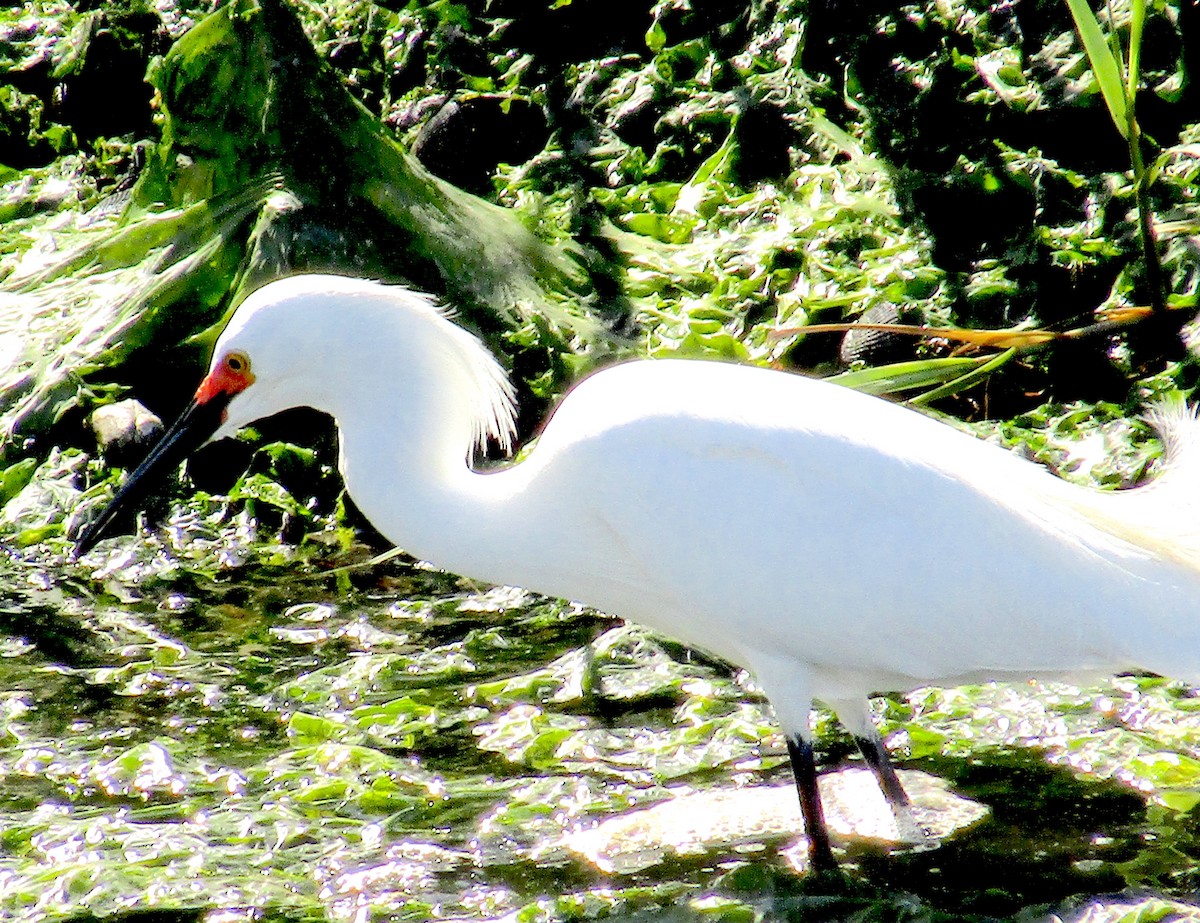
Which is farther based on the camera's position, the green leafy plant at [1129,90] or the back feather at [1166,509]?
the green leafy plant at [1129,90]

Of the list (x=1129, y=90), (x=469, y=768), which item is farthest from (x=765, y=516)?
(x=1129, y=90)

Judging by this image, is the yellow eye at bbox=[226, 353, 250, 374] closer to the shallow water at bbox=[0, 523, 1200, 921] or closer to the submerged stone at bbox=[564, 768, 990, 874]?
the shallow water at bbox=[0, 523, 1200, 921]

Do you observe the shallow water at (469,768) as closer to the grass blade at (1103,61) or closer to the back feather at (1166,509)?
the back feather at (1166,509)

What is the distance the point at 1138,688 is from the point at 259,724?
268 cm

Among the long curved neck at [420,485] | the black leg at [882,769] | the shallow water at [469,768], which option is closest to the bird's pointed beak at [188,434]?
the long curved neck at [420,485]

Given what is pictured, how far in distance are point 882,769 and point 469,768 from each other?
1211 mm

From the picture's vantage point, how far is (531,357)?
6590mm

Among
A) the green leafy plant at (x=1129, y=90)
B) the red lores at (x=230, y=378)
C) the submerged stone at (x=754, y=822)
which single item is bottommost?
the submerged stone at (x=754, y=822)

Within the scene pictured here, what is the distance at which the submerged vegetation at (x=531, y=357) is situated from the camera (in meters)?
4.14

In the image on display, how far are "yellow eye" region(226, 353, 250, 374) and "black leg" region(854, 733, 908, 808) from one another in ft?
6.12

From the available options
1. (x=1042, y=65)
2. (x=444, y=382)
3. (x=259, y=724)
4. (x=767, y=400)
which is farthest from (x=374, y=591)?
(x=1042, y=65)

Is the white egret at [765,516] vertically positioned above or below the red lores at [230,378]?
below

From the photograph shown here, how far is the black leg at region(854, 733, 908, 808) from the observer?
416cm

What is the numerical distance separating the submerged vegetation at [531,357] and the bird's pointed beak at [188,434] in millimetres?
852
